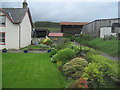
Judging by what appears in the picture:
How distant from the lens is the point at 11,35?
55.1 feet

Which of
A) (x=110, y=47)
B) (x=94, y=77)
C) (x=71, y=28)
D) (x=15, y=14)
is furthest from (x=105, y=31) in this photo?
(x=71, y=28)

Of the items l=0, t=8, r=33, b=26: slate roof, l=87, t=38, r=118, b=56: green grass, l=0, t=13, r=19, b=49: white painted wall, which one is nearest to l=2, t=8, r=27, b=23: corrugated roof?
l=0, t=8, r=33, b=26: slate roof

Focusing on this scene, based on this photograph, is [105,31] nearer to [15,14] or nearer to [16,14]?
[16,14]

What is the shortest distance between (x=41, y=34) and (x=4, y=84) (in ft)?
97.3

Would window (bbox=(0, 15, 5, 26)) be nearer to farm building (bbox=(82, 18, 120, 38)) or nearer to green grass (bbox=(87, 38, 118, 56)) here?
green grass (bbox=(87, 38, 118, 56))

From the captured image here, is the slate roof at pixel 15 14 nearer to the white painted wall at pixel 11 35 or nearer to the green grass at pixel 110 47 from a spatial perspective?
the white painted wall at pixel 11 35

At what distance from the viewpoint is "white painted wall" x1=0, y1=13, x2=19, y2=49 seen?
16.7 m

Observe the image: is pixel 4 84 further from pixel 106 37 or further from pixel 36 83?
pixel 106 37

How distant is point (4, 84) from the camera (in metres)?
5.20

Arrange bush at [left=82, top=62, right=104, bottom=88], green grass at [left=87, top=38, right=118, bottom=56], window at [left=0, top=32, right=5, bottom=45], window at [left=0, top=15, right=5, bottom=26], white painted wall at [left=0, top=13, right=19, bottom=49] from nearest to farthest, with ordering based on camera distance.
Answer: bush at [left=82, top=62, right=104, bottom=88], green grass at [left=87, top=38, right=118, bottom=56], window at [left=0, top=15, right=5, bottom=26], white painted wall at [left=0, top=13, right=19, bottom=49], window at [left=0, top=32, right=5, bottom=45]

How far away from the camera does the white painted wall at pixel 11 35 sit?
1669 cm

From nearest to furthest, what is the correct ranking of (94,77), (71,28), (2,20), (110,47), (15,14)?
1. (94,77)
2. (110,47)
3. (2,20)
4. (15,14)
5. (71,28)

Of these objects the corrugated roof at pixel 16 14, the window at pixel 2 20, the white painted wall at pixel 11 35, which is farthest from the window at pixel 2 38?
the corrugated roof at pixel 16 14

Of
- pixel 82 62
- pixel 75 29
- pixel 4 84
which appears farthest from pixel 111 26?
pixel 75 29
